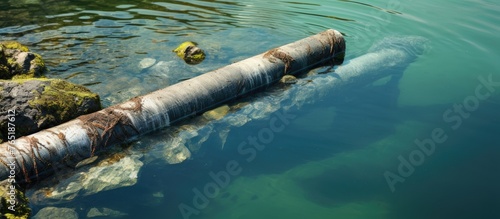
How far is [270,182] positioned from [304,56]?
4710mm

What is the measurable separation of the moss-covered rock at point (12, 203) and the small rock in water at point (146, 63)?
5283 mm

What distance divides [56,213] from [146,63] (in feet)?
18.4

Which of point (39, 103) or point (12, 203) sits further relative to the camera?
point (39, 103)

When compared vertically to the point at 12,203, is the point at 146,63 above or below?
above

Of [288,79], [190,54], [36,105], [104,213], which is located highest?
[36,105]

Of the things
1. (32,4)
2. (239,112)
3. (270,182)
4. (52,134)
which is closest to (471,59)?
(239,112)

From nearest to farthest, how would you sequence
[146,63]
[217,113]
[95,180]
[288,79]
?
[95,180] → [217,113] → [288,79] → [146,63]

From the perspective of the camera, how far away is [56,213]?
6699 mm

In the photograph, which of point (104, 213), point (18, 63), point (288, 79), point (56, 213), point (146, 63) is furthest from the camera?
point (146, 63)

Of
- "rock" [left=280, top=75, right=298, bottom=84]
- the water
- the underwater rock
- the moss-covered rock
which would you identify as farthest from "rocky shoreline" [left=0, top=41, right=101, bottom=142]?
"rock" [left=280, top=75, right=298, bottom=84]

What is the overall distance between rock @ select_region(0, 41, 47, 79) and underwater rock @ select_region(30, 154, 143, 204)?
3.65m

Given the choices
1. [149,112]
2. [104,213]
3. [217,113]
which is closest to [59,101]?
[149,112]

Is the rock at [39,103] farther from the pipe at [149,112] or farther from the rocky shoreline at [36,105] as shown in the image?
the pipe at [149,112]

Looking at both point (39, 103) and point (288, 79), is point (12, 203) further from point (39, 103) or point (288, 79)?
point (288, 79)
